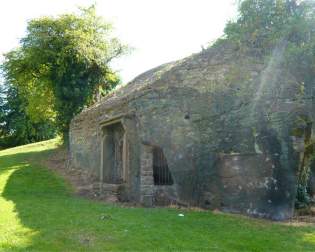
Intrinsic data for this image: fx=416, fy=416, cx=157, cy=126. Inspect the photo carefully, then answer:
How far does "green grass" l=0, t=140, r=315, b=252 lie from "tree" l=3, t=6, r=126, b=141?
426 inches

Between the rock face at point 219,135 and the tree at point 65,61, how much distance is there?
33.4ft

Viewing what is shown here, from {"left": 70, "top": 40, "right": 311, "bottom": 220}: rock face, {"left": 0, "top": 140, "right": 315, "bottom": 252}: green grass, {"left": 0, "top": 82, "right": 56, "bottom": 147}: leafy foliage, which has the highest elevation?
{"left": 0, "top": 82, "right": 56, "bottom": 147}: leafy foliage

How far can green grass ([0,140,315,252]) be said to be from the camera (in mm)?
7828

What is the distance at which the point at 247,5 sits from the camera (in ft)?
43.9

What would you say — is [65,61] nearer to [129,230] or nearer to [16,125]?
[129,230]

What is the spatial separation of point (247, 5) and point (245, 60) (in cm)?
179

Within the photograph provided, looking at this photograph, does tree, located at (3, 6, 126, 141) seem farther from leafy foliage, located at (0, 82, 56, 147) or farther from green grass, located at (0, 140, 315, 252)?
leafy foliage, located at (0, 82, 56, 147)

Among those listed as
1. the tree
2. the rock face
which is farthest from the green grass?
the tree

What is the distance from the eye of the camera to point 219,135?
→ 12508mm

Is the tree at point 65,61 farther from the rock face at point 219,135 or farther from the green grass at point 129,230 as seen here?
the green grass at point 129,230

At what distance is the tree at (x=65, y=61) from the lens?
2316 centimetres

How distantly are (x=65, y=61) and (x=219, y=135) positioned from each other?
13191 mm

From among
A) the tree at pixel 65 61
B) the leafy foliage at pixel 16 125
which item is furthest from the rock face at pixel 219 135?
the leafy foliage at pixel 16 125

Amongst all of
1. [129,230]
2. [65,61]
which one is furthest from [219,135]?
[65,61]
